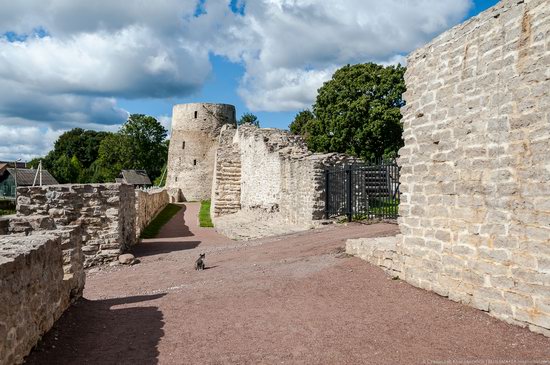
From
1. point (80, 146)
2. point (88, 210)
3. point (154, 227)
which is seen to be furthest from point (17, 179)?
point (88, 210)

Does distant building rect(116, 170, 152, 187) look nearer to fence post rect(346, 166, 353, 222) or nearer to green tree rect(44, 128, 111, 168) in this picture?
green tree rect(44, 128, 111, 168)

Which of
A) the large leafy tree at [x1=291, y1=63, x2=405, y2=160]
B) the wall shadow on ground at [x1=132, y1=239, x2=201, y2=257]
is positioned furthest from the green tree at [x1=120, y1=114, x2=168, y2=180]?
the wall shadow on ground at [x1=132, y1=239, x2=201, y2=257]

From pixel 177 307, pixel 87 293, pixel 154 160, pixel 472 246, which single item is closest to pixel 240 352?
pixel 177 307

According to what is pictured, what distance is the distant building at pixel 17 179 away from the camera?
45.2m

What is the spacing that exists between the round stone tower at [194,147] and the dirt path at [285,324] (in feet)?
109

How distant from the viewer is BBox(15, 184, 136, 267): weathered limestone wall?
1170 centimetres

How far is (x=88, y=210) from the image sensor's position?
39.7 ft

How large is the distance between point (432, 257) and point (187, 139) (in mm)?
36917

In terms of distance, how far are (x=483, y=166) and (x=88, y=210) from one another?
32.7 feet

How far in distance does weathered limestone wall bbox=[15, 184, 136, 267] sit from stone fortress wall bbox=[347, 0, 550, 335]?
795 centimetres

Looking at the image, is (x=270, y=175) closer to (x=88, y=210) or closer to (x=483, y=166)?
(x=88, y=210)

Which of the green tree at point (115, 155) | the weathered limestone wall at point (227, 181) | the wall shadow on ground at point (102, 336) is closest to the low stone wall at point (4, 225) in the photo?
the wall shadow on ground at point (102, 336)

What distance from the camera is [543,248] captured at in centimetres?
465

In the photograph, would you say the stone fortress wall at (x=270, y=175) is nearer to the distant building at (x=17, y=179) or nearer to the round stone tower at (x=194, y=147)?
the round stone tower at (x=194, y=147)
